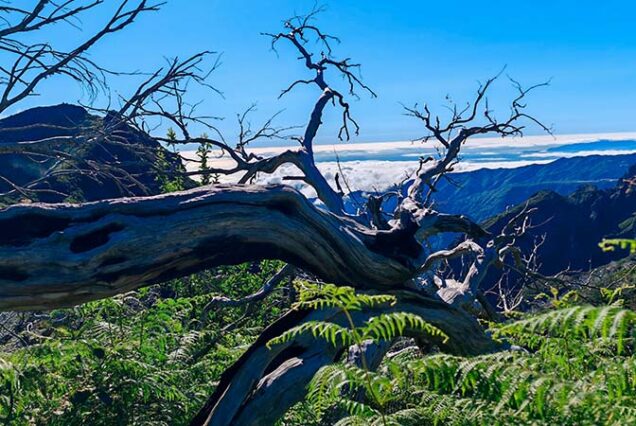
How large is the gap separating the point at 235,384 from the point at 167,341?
1054 mm

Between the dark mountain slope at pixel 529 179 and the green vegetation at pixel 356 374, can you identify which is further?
the dark mountain slope at pixel 529 179

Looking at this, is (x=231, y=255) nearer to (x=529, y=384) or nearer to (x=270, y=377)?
(x=270, y=377)

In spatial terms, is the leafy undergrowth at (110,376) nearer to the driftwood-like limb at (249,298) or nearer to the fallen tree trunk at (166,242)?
the fallen tree trunk at (166,242)

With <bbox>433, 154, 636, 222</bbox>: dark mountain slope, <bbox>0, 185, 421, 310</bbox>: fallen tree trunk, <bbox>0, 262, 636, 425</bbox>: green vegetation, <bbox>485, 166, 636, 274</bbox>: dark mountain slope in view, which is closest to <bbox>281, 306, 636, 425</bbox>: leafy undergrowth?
<bbox>0, 262, 636, 425</bbox>: green vegetation

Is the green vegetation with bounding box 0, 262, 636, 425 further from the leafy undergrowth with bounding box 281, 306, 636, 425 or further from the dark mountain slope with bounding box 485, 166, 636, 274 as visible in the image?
the dark mountain slope with bounding box 485, 166, 636, 274

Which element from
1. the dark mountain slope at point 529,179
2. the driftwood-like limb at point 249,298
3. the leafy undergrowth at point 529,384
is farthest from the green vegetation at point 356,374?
the dark mountain slope at point 529,179

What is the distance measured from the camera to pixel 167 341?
16.5ft

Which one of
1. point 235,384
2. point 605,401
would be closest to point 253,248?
point 235,384

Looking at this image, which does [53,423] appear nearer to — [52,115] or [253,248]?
[253,248]

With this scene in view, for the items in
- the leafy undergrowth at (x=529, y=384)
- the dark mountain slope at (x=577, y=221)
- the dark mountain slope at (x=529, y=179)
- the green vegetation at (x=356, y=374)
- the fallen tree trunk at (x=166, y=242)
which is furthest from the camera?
the dark mountain slope at (x=529, y=179)

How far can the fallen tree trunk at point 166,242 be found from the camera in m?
3.77

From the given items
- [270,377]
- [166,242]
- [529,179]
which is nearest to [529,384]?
[270,377]

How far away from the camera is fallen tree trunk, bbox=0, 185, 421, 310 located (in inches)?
149

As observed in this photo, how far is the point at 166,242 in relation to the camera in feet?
13.3
